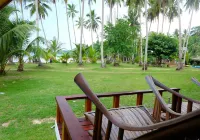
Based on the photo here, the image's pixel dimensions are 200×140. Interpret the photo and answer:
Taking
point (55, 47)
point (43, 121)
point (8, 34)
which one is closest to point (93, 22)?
point (55, 47)

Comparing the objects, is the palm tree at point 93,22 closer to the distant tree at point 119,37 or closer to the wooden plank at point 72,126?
the distant tree at point 119,37

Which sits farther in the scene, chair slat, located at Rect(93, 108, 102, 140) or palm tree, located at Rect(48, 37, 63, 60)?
palm tree, located at Rect(48, 37, 63, 60)

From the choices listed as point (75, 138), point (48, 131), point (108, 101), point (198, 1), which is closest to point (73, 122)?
point (75, 138)

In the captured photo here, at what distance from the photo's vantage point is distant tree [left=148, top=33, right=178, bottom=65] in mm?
19062

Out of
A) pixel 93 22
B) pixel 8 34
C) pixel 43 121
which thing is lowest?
pixel 43 121

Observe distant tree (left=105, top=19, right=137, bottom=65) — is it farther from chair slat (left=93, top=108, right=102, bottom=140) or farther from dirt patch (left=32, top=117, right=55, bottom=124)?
chair slat (left=93, top=108, right=102, bottom=140)

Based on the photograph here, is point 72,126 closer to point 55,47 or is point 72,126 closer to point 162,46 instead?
point 55,47

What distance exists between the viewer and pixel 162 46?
62.6 ft

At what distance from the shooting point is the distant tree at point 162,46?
19.1m

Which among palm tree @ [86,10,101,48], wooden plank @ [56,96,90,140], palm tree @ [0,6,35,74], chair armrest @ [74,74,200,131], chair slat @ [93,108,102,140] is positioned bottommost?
wooden plank @ [56,96,90,140]

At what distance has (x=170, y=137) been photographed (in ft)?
1.77

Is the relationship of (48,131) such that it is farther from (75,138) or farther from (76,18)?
(76,18)

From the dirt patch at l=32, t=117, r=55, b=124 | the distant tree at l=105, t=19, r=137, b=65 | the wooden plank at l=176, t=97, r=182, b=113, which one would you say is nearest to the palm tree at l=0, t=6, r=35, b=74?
the dirt patch at l=32, t=117, r=55, b=124

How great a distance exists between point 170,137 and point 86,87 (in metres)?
0.61
